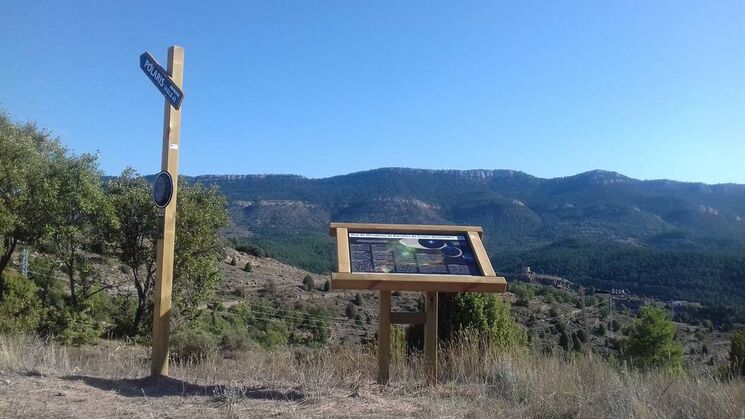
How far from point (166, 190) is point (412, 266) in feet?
8.42

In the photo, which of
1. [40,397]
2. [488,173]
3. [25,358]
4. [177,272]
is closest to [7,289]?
[177,272]

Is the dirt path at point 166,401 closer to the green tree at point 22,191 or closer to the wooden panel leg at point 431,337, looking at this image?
the wooden panel leg at point 431,337

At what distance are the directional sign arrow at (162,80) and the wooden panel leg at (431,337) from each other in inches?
126

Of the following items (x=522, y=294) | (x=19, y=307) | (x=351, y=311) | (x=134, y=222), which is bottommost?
(x=351, y=311)

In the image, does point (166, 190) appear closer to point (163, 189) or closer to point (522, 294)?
point (163, 189)

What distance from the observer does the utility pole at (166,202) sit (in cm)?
659

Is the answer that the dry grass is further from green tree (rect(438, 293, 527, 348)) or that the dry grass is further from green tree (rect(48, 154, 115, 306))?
green tree (rect(48, 154, 115, 306))

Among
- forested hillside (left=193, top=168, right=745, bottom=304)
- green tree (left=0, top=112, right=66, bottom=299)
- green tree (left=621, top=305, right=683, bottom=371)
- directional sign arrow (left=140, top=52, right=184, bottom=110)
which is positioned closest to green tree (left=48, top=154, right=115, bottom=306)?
green tree (left=0, top=112, right=66, bottom=299)

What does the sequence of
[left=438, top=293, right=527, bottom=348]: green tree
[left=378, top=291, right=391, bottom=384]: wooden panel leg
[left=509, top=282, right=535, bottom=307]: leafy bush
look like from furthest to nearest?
[left=509, top=282, right=535, bottom=307]: leafy bush
[left=438, top=293, right=527, bottom=348]: green tree
[left=378, top=291, right=391, bottom=384]: wooden panel leg

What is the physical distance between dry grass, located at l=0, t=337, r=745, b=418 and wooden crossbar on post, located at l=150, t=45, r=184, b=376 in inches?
12.7

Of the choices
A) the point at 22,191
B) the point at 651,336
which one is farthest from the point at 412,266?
the point at 651,336

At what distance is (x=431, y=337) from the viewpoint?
664 cm

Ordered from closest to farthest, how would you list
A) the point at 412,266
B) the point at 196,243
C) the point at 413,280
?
the point at 413,280
the point at 412,266
the point at 196,243

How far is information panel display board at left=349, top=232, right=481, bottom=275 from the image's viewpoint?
6293mm
